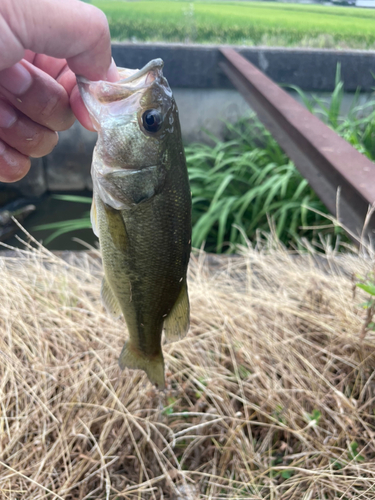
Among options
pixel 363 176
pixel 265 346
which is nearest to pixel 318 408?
pixel 265 346

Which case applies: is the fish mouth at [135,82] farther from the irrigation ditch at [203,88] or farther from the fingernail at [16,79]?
the irrigation ditch at [203,88]

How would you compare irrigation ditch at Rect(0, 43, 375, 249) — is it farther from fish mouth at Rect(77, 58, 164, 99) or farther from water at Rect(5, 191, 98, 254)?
fish mouth at Rect(77, 58, 164, 99)

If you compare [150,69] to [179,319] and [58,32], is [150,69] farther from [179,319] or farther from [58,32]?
[179,319]

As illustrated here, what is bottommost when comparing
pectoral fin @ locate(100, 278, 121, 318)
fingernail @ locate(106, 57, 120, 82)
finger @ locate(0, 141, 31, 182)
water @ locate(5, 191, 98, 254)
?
water @ locate(5, 191, 98, 254)

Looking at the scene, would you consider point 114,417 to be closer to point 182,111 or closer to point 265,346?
point 265,346

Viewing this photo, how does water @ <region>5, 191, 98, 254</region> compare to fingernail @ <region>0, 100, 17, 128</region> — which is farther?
water @ <region>5, 191, 98, 254</region>

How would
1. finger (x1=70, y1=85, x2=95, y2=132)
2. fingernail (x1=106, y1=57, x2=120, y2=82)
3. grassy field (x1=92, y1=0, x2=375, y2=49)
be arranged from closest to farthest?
fingernail (x1=106, y1=57, x2=120, y2=82), finger (x1=70, y1=85, x2=95, y2=132), grassy field (x1=92, y1=0, x2=375, y2=49)

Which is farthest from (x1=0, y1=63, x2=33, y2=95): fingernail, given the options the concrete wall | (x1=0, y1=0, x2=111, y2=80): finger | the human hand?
the concrete wall
